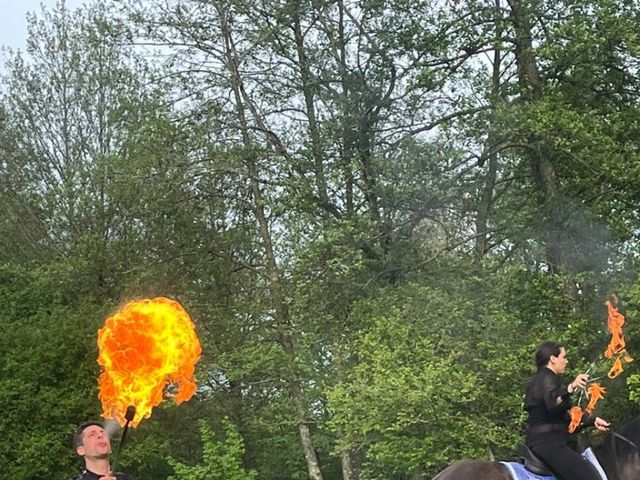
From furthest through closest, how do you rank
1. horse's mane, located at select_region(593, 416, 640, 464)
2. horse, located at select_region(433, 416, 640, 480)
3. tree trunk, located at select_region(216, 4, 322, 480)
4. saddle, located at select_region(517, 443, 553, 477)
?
1. tree trunk, located at select_region(216, 4, 322, 480)
2. horse's mane, located at select_region(593, 416, 640, 464)
3. saddle, located at select_region(517, 443, 553, 477)
4. horse, located at select_region(433, 416, 640, 480)

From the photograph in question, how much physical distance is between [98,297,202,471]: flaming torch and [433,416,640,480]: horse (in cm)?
240

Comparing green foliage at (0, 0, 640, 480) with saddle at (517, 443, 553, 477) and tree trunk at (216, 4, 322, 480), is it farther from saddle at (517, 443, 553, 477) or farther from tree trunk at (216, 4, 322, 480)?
saddle at (517, 443, 553, 477)

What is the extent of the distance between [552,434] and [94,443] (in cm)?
404

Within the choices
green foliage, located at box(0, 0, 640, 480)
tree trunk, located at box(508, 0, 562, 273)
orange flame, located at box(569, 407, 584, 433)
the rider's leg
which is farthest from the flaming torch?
tree trunk, located at box(508, 0, 562, 273)

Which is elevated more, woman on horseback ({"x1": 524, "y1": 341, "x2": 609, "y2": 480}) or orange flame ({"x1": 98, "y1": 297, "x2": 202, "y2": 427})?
orange flame ({"x1": 98, "y1": 297, "x2": 202, "y2": 427})

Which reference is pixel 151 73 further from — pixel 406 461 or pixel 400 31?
pixel 406 461

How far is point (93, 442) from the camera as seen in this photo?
581cm

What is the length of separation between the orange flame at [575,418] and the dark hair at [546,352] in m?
0.54

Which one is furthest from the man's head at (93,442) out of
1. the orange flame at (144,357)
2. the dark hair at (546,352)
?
the dark hair at (546,352)

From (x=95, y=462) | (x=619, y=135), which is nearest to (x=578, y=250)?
(x=619, y=135)

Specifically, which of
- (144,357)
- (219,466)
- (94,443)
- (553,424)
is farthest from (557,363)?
(219,466)

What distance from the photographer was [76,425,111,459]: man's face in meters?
5.79

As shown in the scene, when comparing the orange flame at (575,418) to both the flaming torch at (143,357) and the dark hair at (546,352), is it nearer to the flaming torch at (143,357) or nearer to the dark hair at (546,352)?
the dark hair at (546,352)

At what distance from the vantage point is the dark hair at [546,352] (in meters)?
7.85
